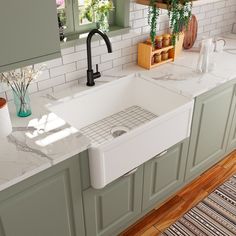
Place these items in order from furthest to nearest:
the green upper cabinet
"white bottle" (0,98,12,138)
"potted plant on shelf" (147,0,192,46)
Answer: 1. "potted plant on shelf" (147,0,192,46)
2. "white bottle" (0,98,12,138)
3. the green upper cabinet

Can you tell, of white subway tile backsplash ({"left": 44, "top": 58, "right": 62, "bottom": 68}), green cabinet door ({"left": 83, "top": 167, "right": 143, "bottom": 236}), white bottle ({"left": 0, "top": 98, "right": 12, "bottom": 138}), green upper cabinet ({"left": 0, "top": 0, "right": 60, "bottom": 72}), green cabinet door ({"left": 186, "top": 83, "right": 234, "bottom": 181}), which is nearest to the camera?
green upper cabinet ({"left": 0, "top": 0, "right": 60, "bottom": 72})

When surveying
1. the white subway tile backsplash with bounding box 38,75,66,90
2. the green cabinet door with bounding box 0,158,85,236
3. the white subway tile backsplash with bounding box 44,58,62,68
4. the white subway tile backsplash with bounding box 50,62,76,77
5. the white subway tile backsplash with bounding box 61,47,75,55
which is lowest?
the green cabinet door with bounding box 0,158,85,236

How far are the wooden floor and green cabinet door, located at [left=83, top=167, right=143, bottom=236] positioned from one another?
0.24m

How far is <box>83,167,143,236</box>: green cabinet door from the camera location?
1.88 meters

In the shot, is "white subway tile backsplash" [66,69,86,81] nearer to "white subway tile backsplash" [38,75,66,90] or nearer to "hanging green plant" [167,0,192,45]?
"white subway tile backsplash" [38,75,66,90]

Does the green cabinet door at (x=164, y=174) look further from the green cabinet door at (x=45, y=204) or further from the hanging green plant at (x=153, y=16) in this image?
the hanging green plant at (x=153, y=16)

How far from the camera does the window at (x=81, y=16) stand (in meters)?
2.11

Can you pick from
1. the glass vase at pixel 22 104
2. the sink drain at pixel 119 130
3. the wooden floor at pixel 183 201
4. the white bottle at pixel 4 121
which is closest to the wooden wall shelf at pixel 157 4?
the sink drain at pixel 119 130

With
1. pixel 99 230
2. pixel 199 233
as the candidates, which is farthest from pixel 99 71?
pixel 199 233

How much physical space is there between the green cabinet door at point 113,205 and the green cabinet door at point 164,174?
8 cm

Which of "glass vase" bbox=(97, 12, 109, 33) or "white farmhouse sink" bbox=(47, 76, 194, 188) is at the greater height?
"glass vase" bbox=(97, 12, 109, 33)

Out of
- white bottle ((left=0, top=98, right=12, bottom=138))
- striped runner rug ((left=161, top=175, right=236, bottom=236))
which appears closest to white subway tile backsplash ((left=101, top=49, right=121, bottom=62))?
white bottle ((left=0, top=98, right=12, bottom=138))

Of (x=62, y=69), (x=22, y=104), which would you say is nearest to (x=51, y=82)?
(x=62, y=69)

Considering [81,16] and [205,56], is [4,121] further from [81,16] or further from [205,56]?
[205,56]
